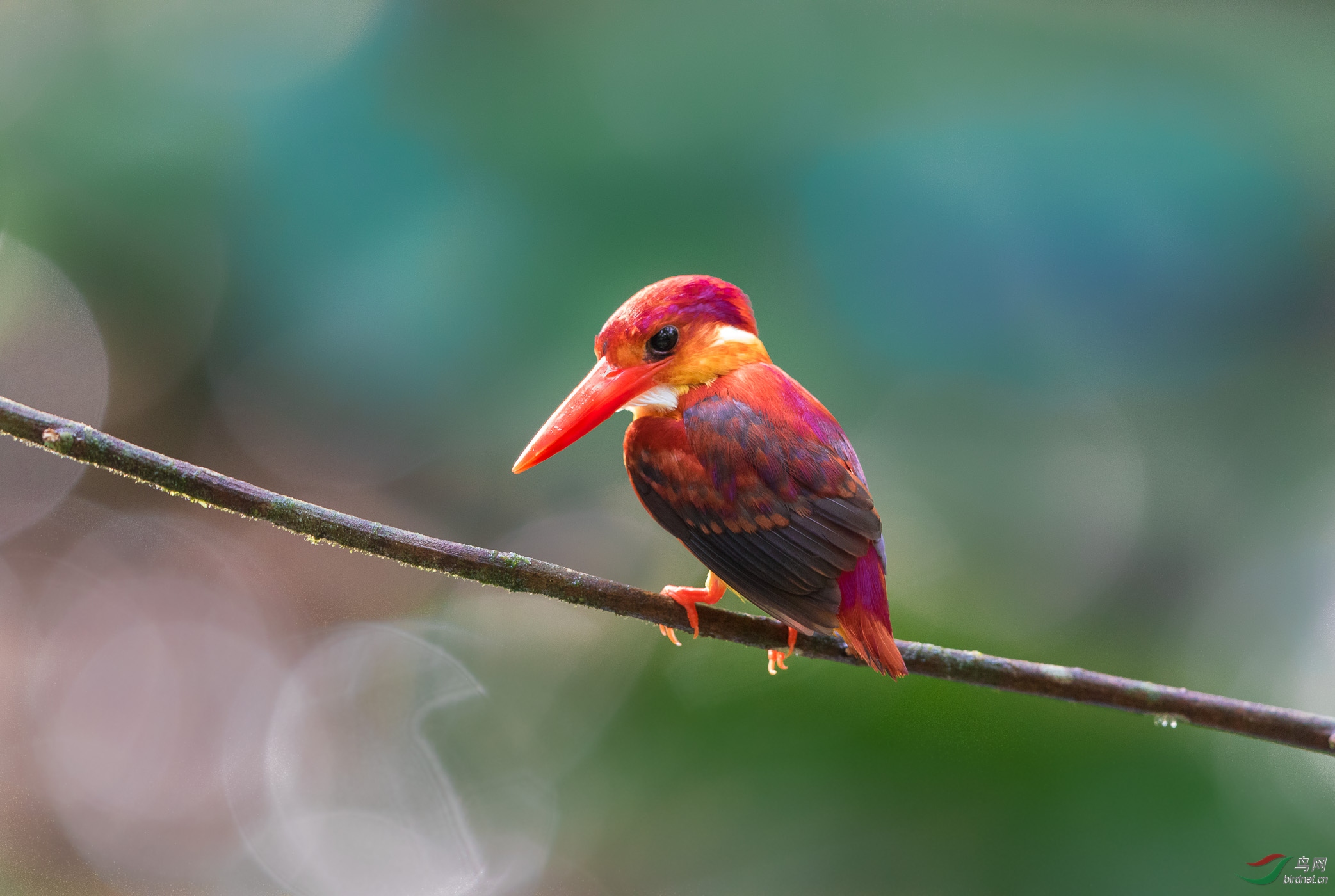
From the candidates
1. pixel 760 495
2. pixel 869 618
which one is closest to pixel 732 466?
pixel 760 495

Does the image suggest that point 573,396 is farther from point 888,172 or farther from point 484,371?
point 888,172

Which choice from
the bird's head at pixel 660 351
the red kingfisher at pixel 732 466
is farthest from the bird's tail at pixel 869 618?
the bird's head at pixel 660 351

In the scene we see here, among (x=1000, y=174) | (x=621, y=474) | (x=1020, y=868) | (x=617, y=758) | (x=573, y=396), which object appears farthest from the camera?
(x=1000, y=174)

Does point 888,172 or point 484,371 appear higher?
point 888,172

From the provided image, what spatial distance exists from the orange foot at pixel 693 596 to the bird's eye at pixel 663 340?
0.18 metres

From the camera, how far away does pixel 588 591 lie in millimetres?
605

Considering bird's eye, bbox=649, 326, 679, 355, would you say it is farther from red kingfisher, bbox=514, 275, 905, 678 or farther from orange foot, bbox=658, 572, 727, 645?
orange foot, bbox=658, 572, 727, 645

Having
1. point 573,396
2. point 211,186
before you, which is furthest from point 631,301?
point 211,186

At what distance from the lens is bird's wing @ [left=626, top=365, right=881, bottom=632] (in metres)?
0.65

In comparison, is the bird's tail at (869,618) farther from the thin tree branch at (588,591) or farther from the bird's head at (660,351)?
the bird's head at (660,351)

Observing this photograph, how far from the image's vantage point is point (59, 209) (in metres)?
2.07

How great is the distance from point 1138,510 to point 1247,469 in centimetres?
33

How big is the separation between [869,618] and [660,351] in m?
0.25

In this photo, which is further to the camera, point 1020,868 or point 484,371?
point 484,371
